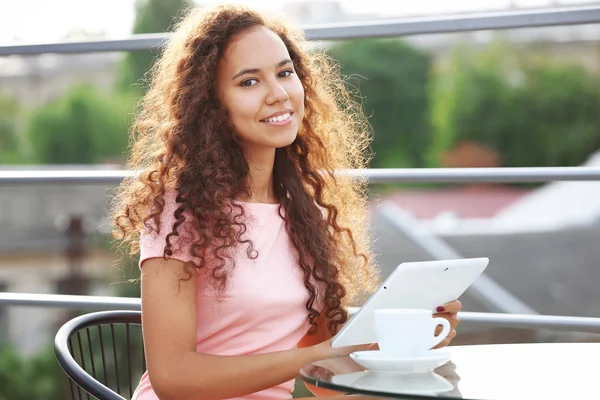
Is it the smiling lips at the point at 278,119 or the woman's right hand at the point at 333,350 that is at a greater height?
the smiling lips at the point at 278,119

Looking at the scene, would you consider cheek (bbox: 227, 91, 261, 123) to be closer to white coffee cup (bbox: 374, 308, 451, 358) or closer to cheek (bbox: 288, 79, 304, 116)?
cheek (bbox: 288, 79, 304, 116)

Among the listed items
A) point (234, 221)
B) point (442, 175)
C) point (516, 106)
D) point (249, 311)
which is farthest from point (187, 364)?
point (516, 106)

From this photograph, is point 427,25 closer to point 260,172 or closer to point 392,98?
point 260,172

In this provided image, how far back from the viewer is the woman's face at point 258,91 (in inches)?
55.8

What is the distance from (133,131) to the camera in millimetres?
1604

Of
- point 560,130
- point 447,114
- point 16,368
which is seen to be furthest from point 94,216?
point 560,130

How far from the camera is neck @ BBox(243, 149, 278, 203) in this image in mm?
1467

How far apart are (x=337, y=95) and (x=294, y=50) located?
0.17 meters

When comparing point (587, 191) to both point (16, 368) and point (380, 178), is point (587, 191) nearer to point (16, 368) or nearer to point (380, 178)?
point (16, 368)

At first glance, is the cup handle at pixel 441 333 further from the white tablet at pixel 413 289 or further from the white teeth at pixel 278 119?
the white teeth at pixel 278 119

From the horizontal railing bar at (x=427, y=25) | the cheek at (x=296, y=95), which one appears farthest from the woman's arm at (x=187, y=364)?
the horizontal railing bar at (x=427, y=25)

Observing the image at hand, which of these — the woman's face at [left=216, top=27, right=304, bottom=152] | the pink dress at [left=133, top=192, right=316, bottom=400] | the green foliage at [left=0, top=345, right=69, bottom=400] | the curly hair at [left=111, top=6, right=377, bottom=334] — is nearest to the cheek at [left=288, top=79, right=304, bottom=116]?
the woman's face at [left=216, top=27, right=304, bottom=152]

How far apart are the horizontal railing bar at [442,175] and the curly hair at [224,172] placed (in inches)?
3.1

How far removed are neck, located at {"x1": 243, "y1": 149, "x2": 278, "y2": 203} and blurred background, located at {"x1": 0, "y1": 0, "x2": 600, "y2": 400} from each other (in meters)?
26.2
